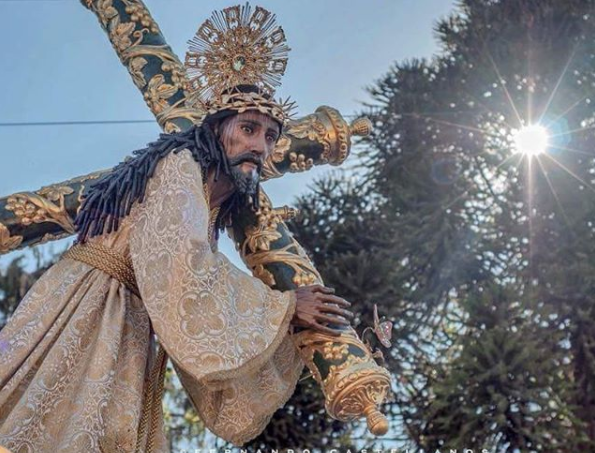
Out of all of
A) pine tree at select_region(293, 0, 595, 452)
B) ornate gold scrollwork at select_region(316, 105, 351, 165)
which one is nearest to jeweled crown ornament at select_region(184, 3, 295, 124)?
ornate gold scrollwork at select_region(316, 105, 351, 165)

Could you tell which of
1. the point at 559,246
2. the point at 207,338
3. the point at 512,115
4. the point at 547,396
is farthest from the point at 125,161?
the point at 512,115

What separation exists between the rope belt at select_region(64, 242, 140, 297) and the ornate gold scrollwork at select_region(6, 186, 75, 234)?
15.9 inches

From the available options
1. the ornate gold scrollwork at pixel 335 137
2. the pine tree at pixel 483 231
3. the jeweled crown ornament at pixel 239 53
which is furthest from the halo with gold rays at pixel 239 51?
the pine tree at pixel 483 231

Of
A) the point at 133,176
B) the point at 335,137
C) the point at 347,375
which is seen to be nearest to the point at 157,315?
the point at 133,176

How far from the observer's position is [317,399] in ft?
29.1

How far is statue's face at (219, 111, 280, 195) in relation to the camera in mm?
3072

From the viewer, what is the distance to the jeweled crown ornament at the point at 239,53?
3273 mm

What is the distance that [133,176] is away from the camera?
2969 millimetres

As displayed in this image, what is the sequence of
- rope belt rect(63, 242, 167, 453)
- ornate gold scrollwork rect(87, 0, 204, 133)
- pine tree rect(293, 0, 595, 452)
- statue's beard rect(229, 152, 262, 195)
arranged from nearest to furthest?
rope belt rect(63, 242, 167, 453) → statue's beard rect(229, 152, 262, 195) → ornate gold scrollwork rect(87, 0, 204, 133) → pine tree rect(293, 0, 595, 452)

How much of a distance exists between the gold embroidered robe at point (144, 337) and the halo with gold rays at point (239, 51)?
394 mm

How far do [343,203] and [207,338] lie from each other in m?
8.34

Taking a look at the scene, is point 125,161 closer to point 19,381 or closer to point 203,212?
point 203,212

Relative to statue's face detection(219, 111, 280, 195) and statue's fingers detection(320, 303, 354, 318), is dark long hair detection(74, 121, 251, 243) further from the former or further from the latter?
statue's fingers detection(320, 303, 354, 318)

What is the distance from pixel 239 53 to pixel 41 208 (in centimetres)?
77
